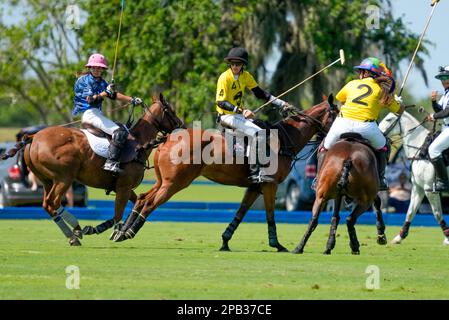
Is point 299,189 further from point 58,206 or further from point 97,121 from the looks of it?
point 58,206

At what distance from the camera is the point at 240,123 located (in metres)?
15.4

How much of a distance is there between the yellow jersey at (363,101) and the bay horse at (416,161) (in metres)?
3.25

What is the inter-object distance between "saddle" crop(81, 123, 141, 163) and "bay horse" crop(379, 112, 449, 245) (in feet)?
14.9

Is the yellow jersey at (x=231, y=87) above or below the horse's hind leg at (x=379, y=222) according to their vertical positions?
above

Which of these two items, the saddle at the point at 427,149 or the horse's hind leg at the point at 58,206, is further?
the saddle at the point at 427,149

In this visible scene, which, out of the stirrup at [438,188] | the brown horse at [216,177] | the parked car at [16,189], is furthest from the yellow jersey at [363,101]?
the parked car at [16,189]

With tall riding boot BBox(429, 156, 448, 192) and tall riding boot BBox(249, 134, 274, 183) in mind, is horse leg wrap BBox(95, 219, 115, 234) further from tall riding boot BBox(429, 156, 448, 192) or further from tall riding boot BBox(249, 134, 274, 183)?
tall riding boot BBox(429, 156, 448, 192)

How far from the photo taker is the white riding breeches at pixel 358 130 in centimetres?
1479

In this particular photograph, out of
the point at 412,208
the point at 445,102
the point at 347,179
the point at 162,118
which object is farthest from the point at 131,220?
the point at 445,102

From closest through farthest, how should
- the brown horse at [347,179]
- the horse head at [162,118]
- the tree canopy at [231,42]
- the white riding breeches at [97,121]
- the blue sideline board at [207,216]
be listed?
the brown horse at [347,179] < the white riding breeches at [97,121] < the horse head at [162,118] < the blue sideline board at [207,216] < the tree canopy at [231,42]

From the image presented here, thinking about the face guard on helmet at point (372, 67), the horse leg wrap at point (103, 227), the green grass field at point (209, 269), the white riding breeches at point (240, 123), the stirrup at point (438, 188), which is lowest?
the green grass field at point (209, 269)

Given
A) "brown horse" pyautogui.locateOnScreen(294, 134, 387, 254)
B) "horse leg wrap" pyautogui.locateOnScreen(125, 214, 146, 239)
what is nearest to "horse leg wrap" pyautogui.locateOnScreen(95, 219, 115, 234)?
"horse leg wrap" pyautogui.locateOnScreen(125, 214, 146, 239)

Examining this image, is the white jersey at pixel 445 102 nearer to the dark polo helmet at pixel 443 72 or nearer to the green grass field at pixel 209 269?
the dark polo helmet at pixel 443 72

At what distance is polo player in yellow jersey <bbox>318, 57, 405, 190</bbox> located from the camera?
14.9m
